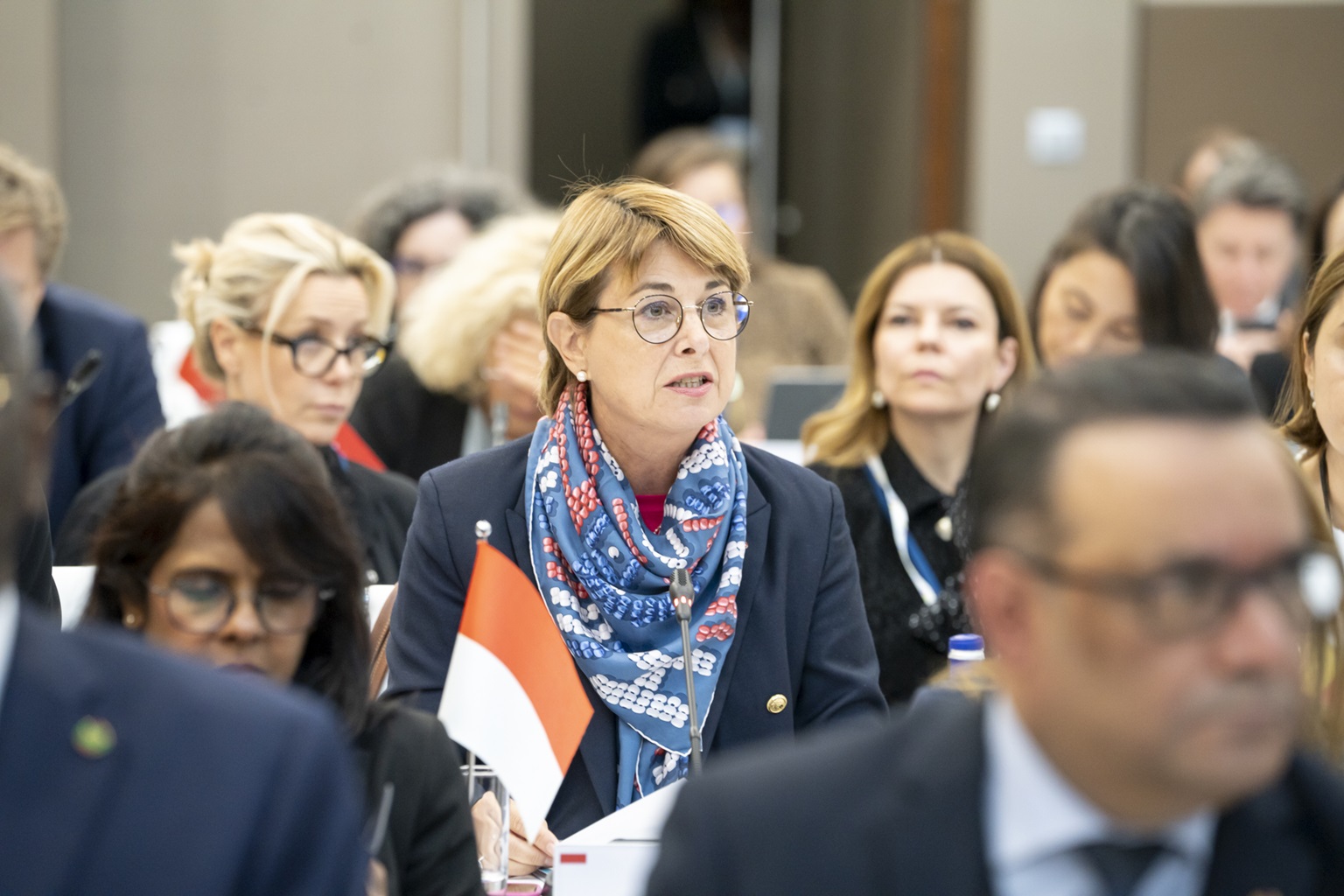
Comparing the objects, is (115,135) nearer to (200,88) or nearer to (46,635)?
(200,88)

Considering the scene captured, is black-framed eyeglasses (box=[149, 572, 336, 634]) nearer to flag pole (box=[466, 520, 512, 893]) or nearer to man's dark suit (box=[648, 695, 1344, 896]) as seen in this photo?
flag pole (box=[466, 520, 512, 893])

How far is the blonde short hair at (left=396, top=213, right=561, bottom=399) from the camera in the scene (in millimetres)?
4371

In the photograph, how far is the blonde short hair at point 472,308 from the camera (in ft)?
14.3

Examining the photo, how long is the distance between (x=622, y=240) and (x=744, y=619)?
650 millimetres

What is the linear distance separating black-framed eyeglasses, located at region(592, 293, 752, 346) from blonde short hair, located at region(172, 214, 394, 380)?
1230 millimetres

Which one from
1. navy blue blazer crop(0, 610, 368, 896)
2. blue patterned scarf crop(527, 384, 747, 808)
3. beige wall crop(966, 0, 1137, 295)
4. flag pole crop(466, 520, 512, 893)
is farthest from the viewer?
beige wall crop(966, 0, 1137, 295)

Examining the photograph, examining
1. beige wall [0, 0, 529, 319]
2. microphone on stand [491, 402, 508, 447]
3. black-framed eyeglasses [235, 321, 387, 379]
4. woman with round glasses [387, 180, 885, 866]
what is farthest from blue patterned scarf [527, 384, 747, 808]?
beige wall [0, 0, 529, 319]

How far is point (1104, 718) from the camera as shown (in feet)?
4.12

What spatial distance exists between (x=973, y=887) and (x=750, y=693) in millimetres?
1376

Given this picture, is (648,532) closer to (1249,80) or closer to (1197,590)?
(1197,590)

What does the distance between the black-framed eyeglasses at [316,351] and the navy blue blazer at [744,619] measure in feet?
3.30

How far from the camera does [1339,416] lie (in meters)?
2.61

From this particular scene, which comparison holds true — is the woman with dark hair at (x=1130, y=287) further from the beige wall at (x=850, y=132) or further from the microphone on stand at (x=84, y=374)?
the beige wall at (x=850, y=132)

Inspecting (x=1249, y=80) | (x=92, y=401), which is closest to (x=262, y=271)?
(x=92, y=401)
